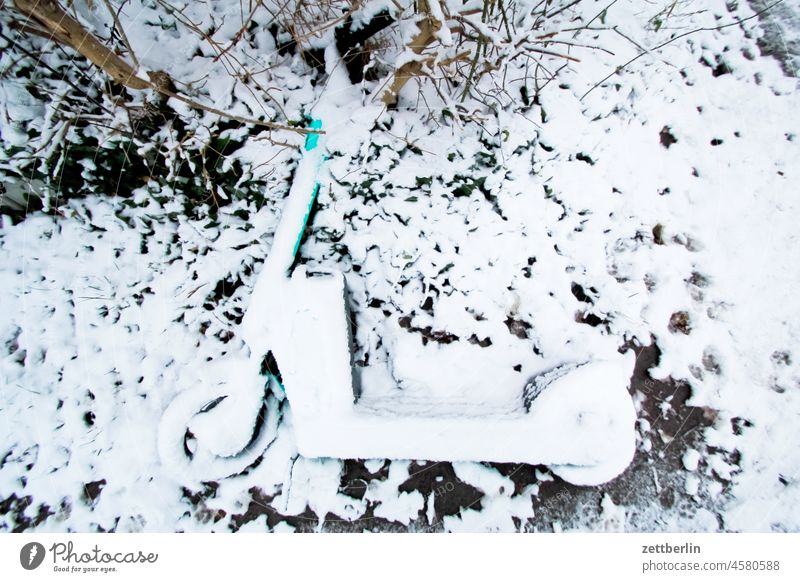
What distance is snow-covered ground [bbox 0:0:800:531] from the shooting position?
1.96 meters

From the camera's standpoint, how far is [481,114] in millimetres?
2010

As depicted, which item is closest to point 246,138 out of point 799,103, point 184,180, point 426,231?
point 184,180

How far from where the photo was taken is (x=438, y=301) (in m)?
2.03

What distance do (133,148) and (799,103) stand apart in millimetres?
3451

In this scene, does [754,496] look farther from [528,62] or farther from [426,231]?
[528,62]
